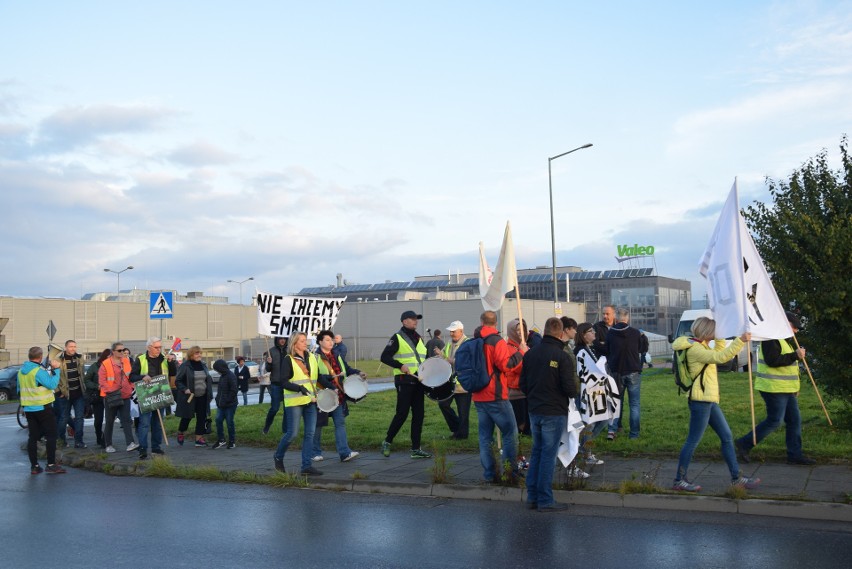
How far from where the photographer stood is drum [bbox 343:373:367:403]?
11719 millimetres

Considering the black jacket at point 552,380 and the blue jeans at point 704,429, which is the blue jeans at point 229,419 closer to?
the black jacket at point 552,380

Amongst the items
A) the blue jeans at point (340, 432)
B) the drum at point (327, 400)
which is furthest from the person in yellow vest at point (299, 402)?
the blue jeans at point (340, 432)

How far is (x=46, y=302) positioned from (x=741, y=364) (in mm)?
47305

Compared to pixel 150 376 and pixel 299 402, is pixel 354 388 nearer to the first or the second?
pixel 299 402

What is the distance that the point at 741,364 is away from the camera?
3534 centimetres

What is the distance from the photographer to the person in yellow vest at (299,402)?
1054cm

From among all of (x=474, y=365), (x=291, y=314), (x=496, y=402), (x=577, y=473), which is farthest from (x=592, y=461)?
(x=291, y=314)

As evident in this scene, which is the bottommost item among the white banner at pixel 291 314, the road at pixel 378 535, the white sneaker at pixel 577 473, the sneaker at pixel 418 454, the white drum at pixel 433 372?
the road at pixel 378 535

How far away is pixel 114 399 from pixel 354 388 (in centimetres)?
440

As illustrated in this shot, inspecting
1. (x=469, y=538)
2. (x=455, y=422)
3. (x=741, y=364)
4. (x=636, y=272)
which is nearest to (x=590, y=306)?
(x=636, y=272)

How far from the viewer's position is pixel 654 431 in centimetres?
1256

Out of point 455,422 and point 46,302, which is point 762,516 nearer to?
point 455,422

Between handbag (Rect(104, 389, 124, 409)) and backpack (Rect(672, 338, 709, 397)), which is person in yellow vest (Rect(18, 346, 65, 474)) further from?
backpack (Rect(672, 338, 709, 397))

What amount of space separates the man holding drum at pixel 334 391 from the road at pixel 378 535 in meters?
1.67
